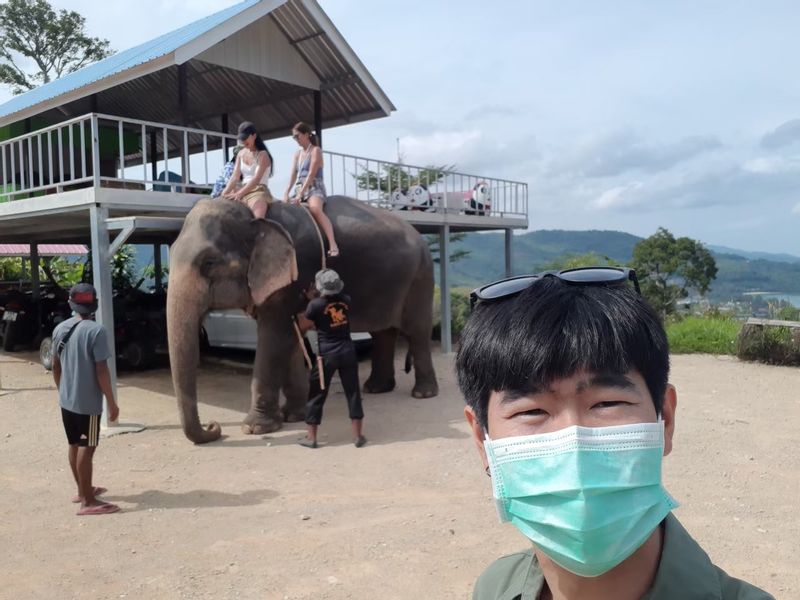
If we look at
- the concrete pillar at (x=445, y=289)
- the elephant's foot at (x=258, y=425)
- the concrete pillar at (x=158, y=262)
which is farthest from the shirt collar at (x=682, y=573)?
the concrete pillar at (x=158, y=262)

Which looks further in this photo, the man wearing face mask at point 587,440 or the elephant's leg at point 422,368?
the elephant's leg at point 422,368

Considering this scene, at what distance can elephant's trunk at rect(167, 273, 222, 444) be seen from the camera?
6.61 meters

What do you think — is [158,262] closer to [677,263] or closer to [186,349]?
[186,349]

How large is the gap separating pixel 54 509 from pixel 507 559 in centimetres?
473

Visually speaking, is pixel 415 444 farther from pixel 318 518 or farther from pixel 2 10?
pixel 2 10

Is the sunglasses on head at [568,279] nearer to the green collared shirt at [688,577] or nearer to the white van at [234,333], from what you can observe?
the green collared shirt at [688,577]

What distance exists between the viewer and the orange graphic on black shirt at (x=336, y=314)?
6.71 meters

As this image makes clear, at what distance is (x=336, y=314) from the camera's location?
22.1ft

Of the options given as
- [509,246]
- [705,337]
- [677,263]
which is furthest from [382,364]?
[677,263]

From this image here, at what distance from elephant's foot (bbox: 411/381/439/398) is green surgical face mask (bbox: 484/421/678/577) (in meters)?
8.08

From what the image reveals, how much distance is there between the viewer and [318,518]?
4973mm

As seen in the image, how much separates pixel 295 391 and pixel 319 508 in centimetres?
283

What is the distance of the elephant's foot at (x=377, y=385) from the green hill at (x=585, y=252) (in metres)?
2.30

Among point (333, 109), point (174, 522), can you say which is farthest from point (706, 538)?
point (333, 109)
